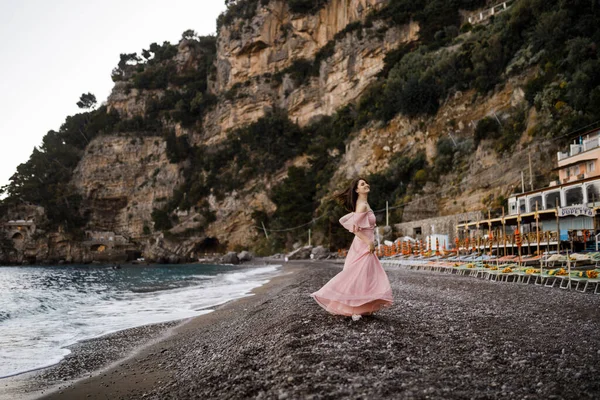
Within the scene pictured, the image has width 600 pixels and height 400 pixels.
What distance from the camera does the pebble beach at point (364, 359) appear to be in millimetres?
3203

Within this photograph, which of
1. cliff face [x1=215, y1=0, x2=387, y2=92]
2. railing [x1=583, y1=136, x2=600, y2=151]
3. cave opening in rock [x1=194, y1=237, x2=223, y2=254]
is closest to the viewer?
railing [x1=583, y1=136, x2=600, y2=151]

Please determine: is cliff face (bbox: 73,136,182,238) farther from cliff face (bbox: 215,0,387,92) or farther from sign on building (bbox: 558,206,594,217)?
sign on building (bbox: 558,206,594,217)

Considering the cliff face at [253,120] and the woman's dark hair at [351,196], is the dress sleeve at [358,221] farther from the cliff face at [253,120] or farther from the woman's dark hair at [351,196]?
the cliff face at [253,120]

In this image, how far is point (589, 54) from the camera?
29750 mm

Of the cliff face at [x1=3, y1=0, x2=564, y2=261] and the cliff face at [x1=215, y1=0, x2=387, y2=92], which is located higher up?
the cliff face at [x1=215, y1=0, x2=387, y2=92]

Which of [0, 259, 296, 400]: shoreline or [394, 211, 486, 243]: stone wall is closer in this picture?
[0, 259, 296, 400]: shoreline

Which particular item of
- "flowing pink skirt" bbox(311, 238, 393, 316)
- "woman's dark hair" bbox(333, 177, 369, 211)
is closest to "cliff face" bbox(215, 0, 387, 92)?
"woman's dark hair" bbox(333, 177, 369, 211)

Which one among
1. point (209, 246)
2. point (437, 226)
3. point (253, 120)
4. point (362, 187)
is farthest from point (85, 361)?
point (209, 246)

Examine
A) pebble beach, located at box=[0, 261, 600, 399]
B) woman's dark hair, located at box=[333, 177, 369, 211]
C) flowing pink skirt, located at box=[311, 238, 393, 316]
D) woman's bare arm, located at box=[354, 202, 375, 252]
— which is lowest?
pebble beach, located at box=[0, 261, 600, 399]

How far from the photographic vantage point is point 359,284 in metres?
5.37

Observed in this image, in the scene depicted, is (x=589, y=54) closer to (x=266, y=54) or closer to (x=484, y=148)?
(x=484, y=148)

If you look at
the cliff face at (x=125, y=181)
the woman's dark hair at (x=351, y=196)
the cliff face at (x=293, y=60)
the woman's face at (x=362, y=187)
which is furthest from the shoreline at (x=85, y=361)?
the cliff face at (x=125, y=181)

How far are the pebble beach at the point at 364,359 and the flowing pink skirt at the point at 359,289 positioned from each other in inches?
7.9

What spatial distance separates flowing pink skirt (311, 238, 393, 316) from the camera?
5320 millimetres
